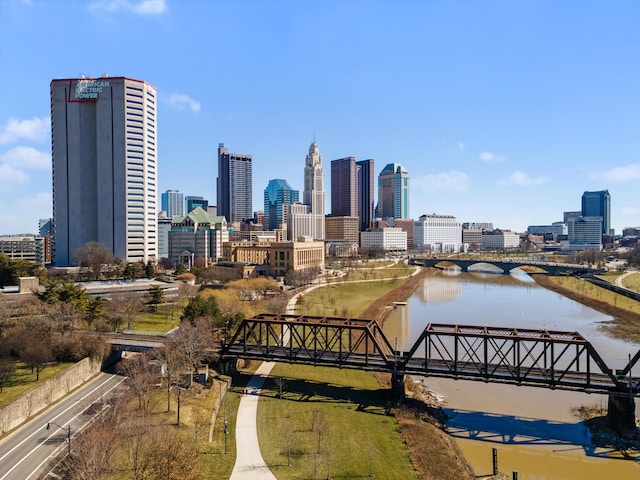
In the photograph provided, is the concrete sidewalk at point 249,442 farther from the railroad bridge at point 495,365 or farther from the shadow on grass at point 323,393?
the railroad bridge at point 495,365

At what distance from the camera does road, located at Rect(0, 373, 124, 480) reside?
21625 mm

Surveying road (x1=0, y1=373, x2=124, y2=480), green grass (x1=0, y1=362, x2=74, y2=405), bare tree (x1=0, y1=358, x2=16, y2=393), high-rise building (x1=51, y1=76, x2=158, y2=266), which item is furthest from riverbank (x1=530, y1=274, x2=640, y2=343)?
high-rise building (x1=51, y1=76, x2=158, y2=266)

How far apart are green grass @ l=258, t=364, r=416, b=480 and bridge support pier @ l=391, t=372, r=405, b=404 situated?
897 mm

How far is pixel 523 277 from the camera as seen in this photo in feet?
424

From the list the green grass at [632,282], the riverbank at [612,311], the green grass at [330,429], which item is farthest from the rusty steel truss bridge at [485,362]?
the green grass at [632,282]

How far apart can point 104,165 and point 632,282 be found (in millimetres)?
121525

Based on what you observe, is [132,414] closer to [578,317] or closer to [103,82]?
[578,317]

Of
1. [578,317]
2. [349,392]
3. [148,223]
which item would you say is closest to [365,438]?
[349,392]

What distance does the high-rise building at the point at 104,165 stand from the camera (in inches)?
4203

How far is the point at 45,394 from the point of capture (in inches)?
1146

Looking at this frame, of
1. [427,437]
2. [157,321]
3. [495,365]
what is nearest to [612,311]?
[495,365]

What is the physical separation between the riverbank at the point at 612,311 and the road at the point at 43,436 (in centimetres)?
5683

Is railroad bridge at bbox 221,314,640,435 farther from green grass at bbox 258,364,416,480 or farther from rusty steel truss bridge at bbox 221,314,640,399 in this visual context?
green grass at bbox 258,364,416,480

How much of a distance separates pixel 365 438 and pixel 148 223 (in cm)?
9767
